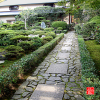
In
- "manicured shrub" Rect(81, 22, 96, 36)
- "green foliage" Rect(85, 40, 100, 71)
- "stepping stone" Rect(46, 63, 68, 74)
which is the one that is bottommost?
"stepping stone" Rect(46, 63, 68, 74)

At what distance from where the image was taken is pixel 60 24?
20.1 m

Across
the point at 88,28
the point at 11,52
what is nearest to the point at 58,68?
the point at 11,52

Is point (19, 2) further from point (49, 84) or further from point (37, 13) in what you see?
point (49, 84)

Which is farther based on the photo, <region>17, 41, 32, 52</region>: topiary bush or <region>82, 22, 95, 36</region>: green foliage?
<region>82, 22, 95, 36</region>: green foliage

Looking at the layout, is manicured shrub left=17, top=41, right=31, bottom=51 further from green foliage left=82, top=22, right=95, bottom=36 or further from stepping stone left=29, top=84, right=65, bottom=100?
green foliage left=82, top=22, right=95, bottom=36

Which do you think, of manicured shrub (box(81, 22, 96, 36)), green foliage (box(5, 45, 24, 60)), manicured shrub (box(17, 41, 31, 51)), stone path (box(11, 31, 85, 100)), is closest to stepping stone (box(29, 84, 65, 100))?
stone path (box(11, 31, 85, 100))

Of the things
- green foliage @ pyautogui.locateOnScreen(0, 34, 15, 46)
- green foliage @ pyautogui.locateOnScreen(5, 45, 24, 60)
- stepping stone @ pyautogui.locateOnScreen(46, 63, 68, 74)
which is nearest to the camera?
stepping stone @ pyautogui.locateOnScreen(46, 63, 68, 74)

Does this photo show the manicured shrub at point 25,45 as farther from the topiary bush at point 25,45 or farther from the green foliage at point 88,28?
the green foliage at point 88,28

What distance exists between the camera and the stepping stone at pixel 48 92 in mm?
A: 2986

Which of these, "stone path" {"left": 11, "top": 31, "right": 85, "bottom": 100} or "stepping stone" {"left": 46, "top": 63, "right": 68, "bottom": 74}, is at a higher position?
"stepping stone" {"left": 46, "top": 63, "right": 68, "bottom": 74}

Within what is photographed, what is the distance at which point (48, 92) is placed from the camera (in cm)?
320

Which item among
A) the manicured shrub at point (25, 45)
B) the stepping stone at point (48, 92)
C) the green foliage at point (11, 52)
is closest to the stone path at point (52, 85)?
the stepping stone at point (48, 92)

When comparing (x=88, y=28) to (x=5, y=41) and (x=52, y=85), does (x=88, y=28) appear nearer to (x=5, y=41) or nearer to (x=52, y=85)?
(x=5, y=41)

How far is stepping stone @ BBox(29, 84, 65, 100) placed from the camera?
2986mm
